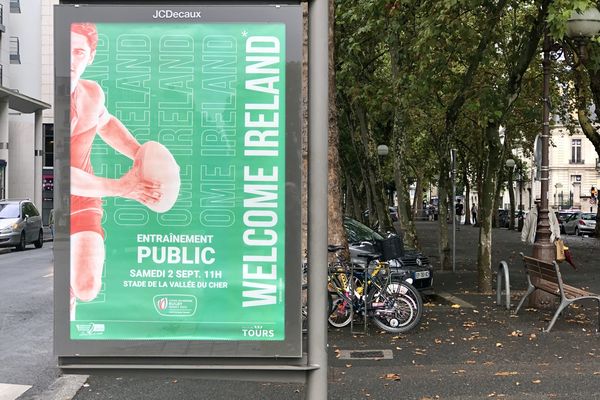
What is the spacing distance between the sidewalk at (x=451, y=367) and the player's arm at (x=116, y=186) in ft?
3.28

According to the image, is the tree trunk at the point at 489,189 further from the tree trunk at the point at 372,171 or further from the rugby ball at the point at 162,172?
the rugby ball at the point at 162,172

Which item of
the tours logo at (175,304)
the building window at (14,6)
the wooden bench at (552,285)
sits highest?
the building window at (14,6)

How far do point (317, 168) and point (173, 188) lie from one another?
816 mm

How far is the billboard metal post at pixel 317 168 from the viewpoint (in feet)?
12.2

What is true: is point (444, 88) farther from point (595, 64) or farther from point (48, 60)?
point (48, 60)

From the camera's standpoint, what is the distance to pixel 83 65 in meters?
3.83

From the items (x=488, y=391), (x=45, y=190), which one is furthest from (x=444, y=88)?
(x=45, y=190)

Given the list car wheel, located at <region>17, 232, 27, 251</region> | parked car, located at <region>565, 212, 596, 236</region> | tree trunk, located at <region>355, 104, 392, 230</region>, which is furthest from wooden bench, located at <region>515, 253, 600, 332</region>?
parked car, located at <region>565, 212, 596, 236</region>

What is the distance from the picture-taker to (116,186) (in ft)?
12.7

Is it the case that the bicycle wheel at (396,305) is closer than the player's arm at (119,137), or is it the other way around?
the player's arm at (119,137)

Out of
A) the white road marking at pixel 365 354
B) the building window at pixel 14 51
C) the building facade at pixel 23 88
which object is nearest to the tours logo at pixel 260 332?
the white road marking at pixel 365 354

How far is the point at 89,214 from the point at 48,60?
50.1m

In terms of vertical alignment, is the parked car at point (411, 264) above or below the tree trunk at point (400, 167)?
below

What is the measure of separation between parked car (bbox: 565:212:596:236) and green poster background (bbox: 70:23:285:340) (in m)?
40.0
